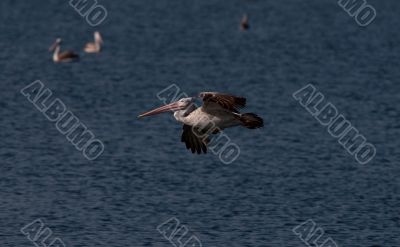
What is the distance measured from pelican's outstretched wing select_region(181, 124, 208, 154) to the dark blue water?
3272 millimetres

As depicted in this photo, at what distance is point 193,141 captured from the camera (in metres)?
22.6

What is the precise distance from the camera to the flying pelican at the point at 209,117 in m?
21.0

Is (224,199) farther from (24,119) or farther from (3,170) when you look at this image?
(24,119)
